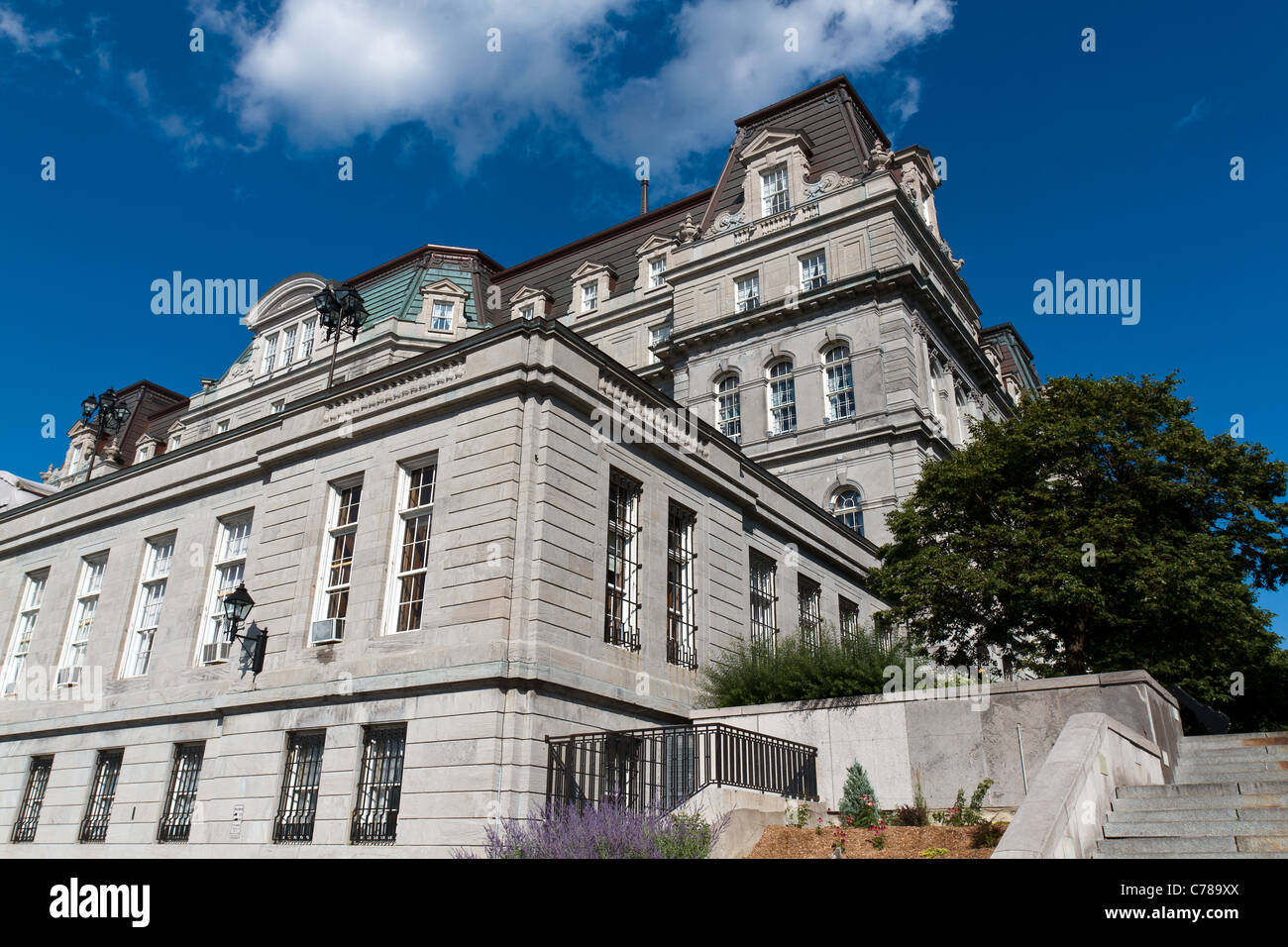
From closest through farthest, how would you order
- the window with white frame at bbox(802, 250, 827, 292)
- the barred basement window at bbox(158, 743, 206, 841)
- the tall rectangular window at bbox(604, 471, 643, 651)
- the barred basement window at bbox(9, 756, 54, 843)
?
the tall rectangular window at bbox(604, 471, 643, 651), the barred basement window at bbox(158, 743, 206, 841), the barred basement window at bbox(9, 756, 54, 843), the window with white frame at bbox(802, 250, 827, 292)

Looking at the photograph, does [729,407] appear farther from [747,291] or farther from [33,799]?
[33,799]

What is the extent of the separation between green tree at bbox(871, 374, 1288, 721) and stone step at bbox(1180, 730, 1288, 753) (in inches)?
161

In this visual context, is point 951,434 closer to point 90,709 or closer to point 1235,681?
point 1235,681

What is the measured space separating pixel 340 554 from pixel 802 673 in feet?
29.7

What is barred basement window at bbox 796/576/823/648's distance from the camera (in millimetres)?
22703

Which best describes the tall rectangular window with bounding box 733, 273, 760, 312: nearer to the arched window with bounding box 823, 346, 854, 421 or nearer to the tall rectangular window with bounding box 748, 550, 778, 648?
the arched window with bounding box 823, 346, 854, 421

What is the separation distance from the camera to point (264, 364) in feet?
154

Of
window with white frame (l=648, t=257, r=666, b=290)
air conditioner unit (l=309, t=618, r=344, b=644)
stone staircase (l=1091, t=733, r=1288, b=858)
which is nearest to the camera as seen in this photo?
stone staircase (l=1091, t=733, r=1288, b=858)

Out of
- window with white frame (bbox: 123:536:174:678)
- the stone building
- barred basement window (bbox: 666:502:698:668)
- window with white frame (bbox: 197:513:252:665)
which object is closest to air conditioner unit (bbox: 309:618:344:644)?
the stone building

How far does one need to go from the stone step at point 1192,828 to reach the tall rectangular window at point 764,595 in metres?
11.6

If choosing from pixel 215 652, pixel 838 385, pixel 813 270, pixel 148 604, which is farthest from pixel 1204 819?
pixel 813 270

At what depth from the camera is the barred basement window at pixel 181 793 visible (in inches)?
676
